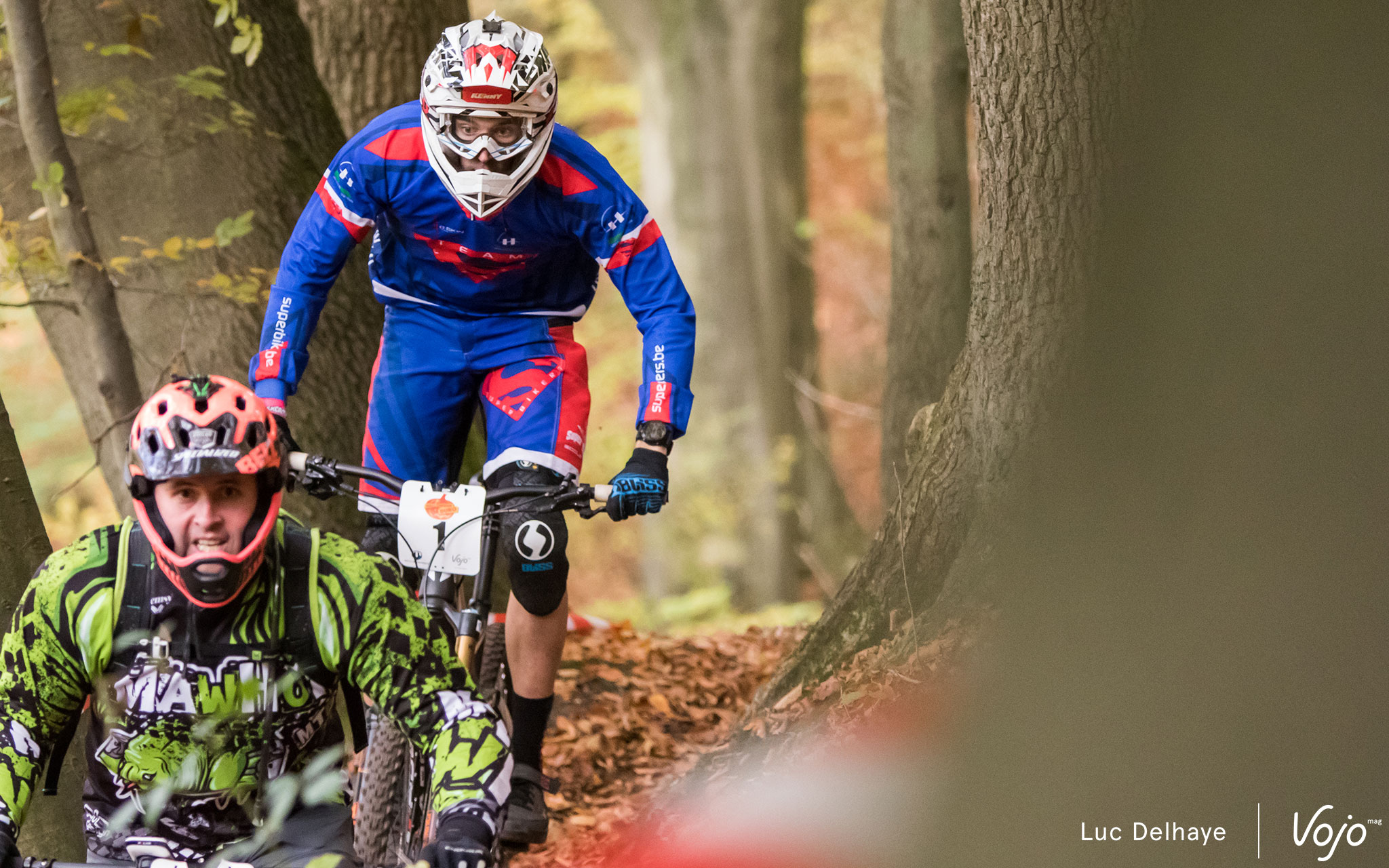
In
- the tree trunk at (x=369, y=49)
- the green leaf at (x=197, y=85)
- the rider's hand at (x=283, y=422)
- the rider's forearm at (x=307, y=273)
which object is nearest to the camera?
the rider's hand at (x=283, y=422)

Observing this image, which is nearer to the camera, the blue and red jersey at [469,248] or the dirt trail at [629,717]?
the blue and red jersey at [469,248]

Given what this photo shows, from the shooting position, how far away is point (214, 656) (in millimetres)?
3094

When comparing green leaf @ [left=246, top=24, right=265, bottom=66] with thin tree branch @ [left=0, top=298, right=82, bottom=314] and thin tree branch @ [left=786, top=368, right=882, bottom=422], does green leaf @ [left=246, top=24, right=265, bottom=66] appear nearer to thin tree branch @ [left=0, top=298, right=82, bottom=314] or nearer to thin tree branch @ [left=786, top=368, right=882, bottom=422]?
thin tree branch @ [left=0, top=298, right=82, bottom=314]

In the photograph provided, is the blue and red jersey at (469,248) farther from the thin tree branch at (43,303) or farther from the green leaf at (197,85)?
the green leaf at (197,85)

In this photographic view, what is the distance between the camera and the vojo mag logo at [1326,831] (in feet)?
7.06

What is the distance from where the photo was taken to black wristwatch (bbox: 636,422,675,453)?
4504 mm

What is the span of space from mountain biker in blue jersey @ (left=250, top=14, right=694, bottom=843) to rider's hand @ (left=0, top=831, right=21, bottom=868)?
1.83 m

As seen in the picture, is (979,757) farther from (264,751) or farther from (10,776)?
(10,776)

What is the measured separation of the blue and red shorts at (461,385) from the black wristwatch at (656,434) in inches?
12.1

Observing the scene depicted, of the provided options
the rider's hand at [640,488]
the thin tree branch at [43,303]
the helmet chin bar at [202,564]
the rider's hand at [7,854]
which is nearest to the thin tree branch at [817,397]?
the thin tree branch at [43,303]

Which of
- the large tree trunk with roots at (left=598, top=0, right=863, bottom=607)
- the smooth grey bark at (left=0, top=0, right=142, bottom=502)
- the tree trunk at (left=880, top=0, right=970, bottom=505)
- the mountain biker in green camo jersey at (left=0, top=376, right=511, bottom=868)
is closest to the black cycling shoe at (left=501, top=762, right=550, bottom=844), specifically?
the mountain biker in green camo jersey at (left=0, top=376, right=511, bottom=868)

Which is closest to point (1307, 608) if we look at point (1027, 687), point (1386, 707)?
point (1386, 707)

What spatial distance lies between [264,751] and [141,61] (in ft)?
13.4

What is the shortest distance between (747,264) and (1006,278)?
10.9 m
